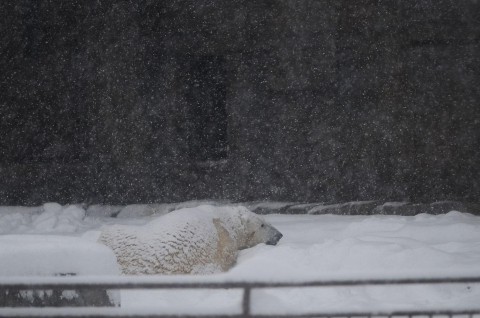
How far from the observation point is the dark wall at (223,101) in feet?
31.9

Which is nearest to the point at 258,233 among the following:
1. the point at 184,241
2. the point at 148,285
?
the point at 184,241

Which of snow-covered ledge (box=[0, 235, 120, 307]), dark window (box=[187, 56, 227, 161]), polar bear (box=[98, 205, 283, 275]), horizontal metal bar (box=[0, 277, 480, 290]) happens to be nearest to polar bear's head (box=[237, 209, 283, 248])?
polar bear (box=[98, 205, 283, 275])

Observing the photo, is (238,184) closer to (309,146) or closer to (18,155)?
(309,146)

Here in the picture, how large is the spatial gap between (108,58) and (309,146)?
392 cm

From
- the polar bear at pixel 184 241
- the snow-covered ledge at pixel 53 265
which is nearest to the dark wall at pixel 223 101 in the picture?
the polar bear at pixel 184 241

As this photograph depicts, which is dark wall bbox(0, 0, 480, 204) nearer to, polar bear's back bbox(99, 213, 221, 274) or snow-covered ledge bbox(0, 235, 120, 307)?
polar bear's back bbox(99, 213, 221, 274)

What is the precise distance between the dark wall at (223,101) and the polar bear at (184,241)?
105 inches

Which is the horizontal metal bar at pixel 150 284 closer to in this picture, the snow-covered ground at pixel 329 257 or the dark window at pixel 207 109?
the snow-covered ground at pixel 329 257

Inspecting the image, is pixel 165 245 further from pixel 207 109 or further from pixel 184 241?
pixel 207 109

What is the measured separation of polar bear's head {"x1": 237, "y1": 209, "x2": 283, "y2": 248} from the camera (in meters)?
7.50

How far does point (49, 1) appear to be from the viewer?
9969mm

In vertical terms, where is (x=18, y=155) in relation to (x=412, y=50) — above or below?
below

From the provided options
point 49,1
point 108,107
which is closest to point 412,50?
point 108,107

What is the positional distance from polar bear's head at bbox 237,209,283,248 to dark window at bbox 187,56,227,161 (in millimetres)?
2816
